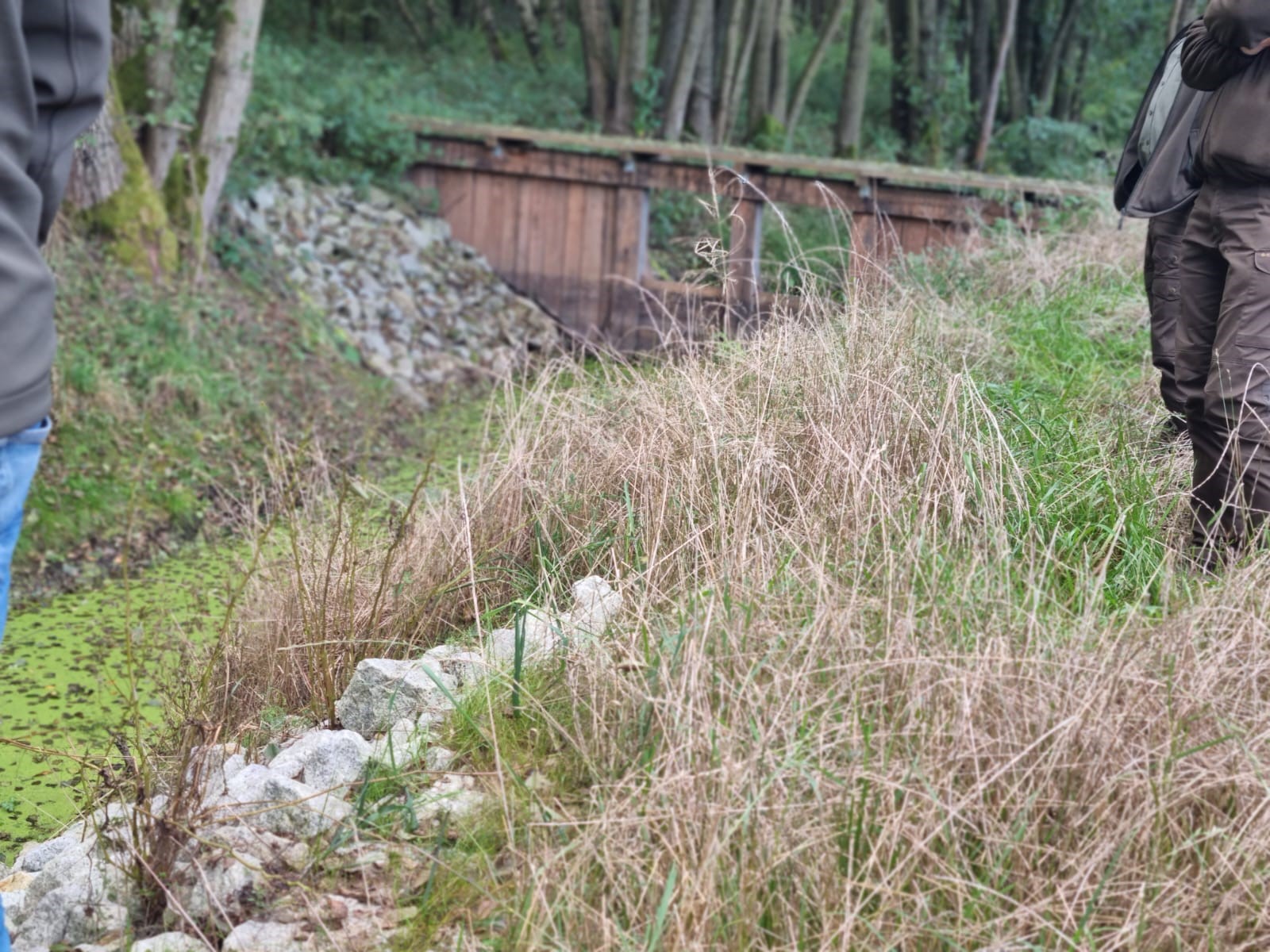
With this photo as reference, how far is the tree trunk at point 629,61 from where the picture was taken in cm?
1398

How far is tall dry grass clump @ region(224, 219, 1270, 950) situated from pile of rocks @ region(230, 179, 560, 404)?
5817 mm

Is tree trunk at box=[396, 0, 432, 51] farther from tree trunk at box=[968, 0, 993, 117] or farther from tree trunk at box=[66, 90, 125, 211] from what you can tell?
tree trunk at box=[66, 90, 125, 211]

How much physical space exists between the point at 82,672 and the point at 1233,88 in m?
4.12

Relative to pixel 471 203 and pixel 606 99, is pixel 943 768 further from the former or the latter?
pixel 606 99

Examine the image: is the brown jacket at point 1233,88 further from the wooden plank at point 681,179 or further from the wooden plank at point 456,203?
the wooden plank at point 456,203

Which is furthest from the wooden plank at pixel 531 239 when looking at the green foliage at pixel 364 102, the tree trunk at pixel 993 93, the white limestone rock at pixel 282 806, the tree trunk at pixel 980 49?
the white limestone rock at pixel 282 806

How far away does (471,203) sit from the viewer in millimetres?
11945

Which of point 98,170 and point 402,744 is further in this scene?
point 98,170

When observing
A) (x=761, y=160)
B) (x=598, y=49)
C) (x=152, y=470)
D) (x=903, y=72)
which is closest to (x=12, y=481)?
(x=152, y=470)

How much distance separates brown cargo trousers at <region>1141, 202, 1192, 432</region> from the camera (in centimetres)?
388

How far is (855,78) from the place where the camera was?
14.7 metres

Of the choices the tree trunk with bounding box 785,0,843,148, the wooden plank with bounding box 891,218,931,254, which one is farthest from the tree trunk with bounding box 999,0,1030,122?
the wooden plank with bounding box 891,218,931,254

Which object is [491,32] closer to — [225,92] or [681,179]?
[681,179]

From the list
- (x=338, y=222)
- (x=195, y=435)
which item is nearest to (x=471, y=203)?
(x=338, y=222)
